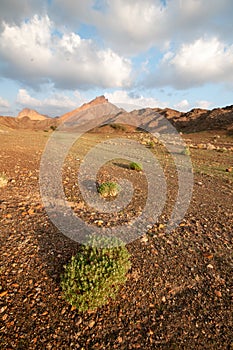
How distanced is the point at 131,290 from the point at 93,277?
0.91 metres

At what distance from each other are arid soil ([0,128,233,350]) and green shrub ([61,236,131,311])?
176 mm

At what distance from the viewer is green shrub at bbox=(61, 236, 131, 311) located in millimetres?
3365

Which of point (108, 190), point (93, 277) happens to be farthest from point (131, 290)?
point (108, 190)

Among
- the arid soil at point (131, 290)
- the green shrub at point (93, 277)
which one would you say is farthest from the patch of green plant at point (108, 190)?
the green shrub at point (93, 277)

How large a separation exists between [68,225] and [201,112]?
79558 millimetres

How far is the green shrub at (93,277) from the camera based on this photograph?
3.37 metres

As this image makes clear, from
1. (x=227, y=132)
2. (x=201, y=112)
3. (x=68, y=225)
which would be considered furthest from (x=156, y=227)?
(x=201, y=112)

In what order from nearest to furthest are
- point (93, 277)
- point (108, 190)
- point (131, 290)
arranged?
1. point (93, 277)
2. point (131, 290)
3. point (108, 190)

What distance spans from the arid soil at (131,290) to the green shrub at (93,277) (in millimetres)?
176

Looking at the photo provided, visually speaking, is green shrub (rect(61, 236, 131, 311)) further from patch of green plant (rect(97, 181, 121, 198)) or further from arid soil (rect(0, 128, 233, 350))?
patch of green plant (rect(97, 181, 121, 198))

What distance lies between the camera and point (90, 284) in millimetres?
3338

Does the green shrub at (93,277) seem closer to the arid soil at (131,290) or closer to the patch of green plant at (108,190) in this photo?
the arid soil at (131,290)

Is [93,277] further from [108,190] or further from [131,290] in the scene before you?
[108,190]

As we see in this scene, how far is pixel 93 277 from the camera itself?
343 centimetres
